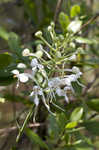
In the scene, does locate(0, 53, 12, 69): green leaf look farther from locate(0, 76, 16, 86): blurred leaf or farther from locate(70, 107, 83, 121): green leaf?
locate(70, 107, 83, 121): green leaf

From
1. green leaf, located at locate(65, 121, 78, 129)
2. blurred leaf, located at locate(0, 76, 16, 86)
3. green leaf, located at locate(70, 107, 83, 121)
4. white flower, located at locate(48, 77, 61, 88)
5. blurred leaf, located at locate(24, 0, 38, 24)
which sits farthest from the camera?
blurred leaf, located at locate(24, 0, 38, 24)

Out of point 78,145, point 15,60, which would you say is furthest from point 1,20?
point 78,145

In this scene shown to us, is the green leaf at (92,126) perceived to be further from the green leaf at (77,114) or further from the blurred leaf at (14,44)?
the blurred leaf at (14,44)

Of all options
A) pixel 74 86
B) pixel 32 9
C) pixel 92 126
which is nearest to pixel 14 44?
pixel 74 86

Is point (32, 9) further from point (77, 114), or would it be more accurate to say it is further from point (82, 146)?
point (82, 146)

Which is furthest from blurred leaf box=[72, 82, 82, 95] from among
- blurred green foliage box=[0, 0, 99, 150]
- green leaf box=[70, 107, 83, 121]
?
green leaf box=[70, 107, 83, 121]

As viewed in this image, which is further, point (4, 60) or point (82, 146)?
point (82, 146)

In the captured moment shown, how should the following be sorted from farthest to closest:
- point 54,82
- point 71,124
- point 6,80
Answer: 1. point 71,124
2. point 6,80
3. point 54,82

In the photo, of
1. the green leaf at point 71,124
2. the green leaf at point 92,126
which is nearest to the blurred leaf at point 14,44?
the green leaf at point 71,124
